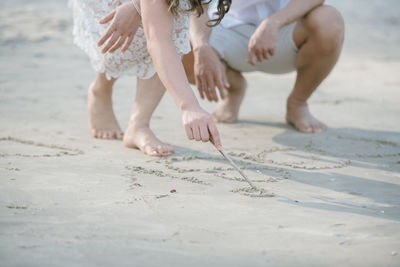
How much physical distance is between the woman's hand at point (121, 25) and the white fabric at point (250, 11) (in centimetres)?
84

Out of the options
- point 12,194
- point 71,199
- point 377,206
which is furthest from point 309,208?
point 12,194

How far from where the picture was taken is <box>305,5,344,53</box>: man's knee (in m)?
2.60

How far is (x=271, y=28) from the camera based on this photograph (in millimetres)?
2477

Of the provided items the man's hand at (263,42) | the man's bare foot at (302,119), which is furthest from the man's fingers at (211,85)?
the man's bare foot at (302,119)

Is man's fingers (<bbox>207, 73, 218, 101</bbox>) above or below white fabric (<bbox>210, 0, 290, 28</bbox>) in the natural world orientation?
below

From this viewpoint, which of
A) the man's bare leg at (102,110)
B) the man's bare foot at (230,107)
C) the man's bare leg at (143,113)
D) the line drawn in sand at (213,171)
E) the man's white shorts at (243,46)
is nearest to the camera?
the line drawn in sand at (213,171)

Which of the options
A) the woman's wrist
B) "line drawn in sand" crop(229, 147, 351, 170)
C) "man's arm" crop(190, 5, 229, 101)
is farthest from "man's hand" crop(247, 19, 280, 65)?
the woman's wrist

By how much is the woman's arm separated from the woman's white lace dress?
0.39 metres

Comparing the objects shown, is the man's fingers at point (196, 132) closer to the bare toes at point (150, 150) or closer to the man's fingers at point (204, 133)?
the man's fingers at point (204, 133)

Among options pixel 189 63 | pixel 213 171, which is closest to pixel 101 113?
pixel 189 63

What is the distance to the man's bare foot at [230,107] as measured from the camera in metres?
2.90

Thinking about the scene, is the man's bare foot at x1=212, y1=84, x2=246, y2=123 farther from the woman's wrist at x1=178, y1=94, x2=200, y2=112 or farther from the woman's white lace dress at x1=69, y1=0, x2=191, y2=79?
the woman's wrist at x1=178, y1=94, x2=200, y2=112

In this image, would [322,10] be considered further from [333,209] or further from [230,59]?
[333,209]

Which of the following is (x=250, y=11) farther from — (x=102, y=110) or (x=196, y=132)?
(x=196, y=132)
